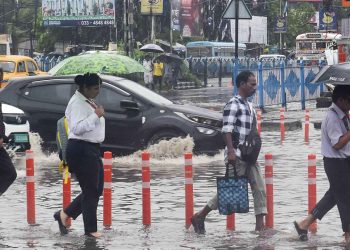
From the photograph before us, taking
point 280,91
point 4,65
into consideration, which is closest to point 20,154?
point 280,91

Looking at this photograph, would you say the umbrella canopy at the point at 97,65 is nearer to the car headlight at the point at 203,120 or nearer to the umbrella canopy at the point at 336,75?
the car headlight at the point at 203,120

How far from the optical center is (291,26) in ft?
352

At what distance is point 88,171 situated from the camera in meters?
10.7

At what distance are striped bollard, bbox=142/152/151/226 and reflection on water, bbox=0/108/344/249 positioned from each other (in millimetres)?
117

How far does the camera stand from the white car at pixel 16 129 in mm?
17875

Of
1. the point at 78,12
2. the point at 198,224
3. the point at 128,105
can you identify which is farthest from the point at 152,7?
the point at 198,224

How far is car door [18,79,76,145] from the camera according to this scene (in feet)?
63.5

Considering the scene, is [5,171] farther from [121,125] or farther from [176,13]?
[176,13]

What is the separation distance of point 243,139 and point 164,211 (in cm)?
249

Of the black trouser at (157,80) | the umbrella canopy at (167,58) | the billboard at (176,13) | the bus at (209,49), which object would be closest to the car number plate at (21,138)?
the black trouser at (157,80)

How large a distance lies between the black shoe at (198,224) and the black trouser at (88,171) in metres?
1.05

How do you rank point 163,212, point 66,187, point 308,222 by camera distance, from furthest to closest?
point 163,212 < point 66,187 < point 308,222

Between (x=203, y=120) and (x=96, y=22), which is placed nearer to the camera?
(x=203, y=120)

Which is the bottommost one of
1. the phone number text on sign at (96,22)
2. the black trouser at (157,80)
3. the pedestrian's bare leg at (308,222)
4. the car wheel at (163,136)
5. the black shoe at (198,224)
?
the black trouser at (157,80)
